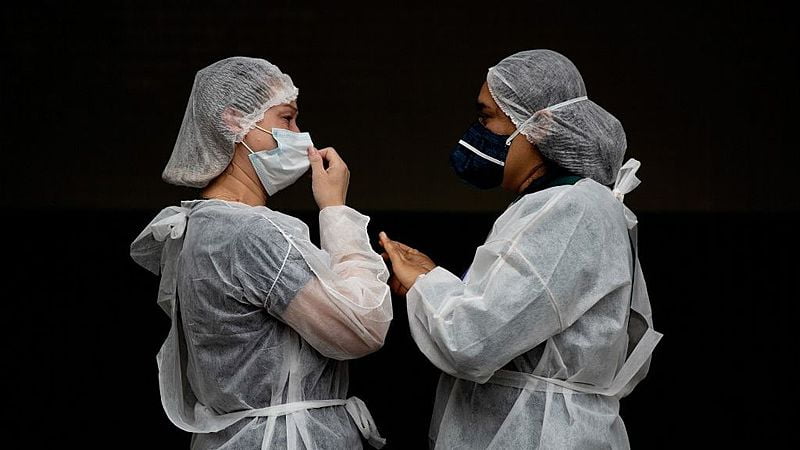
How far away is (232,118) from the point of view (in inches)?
106

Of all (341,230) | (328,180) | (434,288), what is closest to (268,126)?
(328,180)

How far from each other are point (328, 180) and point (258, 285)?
1.13 ft

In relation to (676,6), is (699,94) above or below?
below

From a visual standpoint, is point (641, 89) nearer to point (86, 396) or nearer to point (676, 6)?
point (676, 6)

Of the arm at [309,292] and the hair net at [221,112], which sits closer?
the arm at [309,292]

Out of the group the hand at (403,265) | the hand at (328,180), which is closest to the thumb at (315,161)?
the hand at (328,180)

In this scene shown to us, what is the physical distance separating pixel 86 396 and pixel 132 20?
5.91ft

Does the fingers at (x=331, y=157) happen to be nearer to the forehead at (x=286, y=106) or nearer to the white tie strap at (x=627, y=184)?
the forehead at (x=286, y=106)

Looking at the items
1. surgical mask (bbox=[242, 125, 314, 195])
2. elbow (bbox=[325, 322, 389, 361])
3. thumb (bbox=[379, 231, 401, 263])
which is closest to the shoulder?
thumb (bbox=[379, 231, 401, 263])

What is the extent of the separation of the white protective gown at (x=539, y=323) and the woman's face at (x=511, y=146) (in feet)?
0.45

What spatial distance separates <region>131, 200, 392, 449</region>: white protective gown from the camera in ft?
8.18

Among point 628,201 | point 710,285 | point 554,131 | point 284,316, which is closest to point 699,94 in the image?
point 628,201

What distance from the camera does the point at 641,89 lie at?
213 inches

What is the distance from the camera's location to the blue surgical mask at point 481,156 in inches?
107
